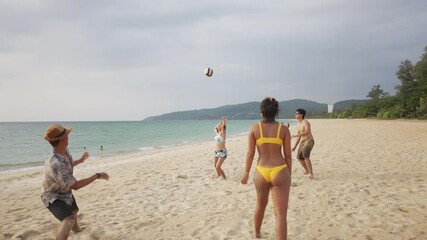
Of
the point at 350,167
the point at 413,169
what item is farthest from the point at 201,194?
the point at 413,169

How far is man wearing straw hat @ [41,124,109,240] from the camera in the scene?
3234mm

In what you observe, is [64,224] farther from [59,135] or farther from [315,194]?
[315,194]

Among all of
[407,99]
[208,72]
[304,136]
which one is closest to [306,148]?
[304,136]

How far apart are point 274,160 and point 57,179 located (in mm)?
2757

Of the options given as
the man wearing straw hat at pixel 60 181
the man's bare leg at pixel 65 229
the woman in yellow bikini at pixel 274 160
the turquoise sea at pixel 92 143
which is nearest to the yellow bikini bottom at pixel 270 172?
the woman in yellow bikini at pixel 274 160

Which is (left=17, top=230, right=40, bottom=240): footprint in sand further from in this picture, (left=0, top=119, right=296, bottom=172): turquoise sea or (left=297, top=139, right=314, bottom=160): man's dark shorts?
(left=0, top=119, right=296, bottom=172): turquoise sea

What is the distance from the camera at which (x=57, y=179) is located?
3250mm

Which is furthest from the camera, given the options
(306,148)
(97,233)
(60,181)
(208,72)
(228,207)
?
(208,72)

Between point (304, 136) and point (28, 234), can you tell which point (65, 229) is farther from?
point (304, 136)

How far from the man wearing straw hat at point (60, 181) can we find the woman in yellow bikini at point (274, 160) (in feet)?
6.65

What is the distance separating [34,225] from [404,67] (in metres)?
83.3

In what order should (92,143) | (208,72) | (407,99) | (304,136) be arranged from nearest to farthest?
(304,136) < (208,72) < (92,143) < (407,99)

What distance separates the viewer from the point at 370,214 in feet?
15.7

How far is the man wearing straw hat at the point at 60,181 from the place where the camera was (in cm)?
323
